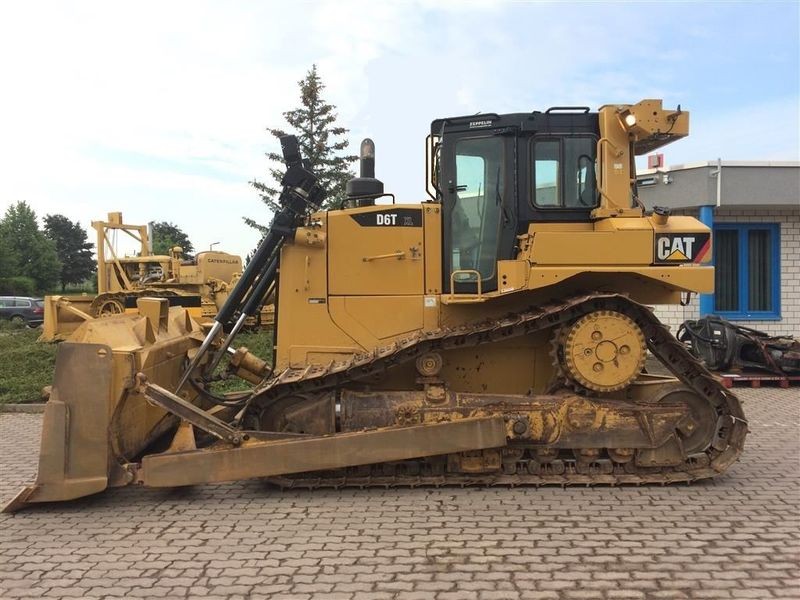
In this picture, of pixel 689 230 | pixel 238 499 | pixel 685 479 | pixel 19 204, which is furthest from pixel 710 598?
pixel 19 204

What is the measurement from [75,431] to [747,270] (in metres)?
12.6

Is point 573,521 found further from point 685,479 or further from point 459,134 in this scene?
point 459,134

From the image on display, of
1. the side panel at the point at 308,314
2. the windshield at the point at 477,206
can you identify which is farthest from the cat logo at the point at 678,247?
the side panel at the point at 308,314

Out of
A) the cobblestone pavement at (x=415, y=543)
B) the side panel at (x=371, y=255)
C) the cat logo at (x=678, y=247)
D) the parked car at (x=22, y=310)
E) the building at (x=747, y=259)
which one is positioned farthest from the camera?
the parked car at (x=22, y=310)

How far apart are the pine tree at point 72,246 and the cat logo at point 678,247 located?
8551 centimetres

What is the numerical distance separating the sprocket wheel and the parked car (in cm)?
3016

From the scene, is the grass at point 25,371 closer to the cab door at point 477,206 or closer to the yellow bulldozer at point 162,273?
the yellow bulldozer at point 162,273

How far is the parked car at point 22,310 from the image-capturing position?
2947 centimetres

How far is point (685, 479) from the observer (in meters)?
5.21

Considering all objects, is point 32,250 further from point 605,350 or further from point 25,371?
point 605,350

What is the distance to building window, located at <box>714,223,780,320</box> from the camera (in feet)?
41.7

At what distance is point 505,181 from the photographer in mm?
5660

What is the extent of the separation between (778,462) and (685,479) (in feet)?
4.96

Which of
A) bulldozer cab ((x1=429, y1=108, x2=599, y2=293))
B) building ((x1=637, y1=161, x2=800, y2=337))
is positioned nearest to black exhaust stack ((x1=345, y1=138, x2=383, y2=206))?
bulldozer cab ((x1=429, y1=108, x2=599, y2=293))
